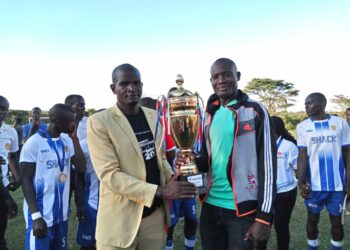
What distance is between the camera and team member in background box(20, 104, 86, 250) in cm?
297

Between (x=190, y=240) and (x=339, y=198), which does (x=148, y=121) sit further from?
(x=339, y=198)

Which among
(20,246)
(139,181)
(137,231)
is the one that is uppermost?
(139,181)

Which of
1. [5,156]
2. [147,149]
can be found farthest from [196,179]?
[5,156]

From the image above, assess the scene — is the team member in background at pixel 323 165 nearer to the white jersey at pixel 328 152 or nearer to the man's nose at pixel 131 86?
the white jersey at pixel 328 152

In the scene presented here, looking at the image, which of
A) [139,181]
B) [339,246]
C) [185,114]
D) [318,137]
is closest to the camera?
[139,181]

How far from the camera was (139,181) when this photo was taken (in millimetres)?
2199

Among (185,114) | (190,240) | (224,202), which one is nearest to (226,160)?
(224,202)

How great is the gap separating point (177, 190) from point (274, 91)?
46.9 meters

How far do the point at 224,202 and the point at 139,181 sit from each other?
2.27ft

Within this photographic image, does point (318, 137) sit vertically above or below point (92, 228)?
above

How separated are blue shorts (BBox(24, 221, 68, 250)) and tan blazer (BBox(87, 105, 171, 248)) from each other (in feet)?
3.27

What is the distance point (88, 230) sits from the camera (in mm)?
3693

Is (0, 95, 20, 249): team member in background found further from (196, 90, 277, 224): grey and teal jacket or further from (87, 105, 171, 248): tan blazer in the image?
(196, 90, 277, 224): grey and teal jacket

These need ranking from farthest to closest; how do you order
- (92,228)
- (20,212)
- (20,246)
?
(20,212) → (20,246) → (92,228)
